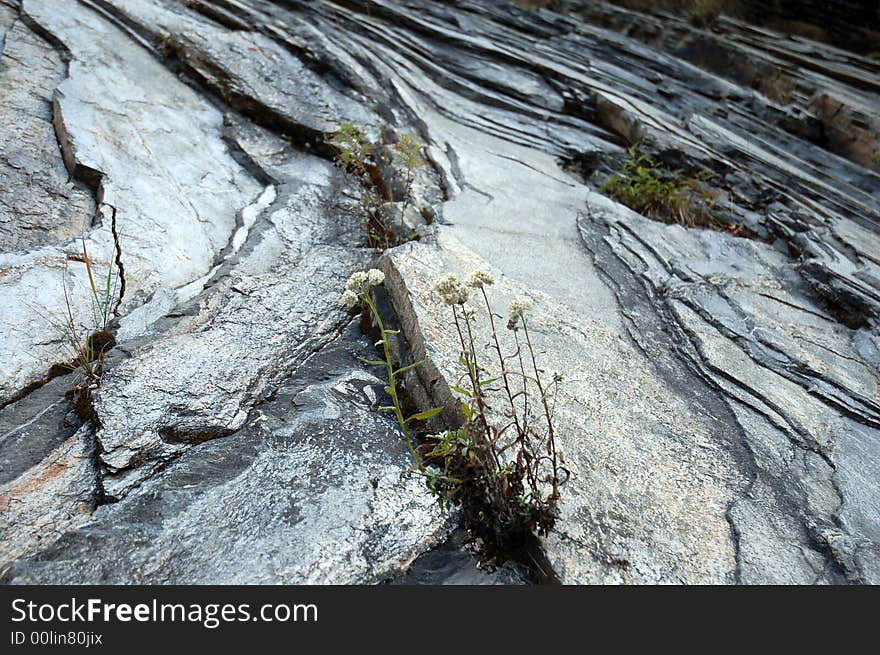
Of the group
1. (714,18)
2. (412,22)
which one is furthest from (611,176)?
(714,18)

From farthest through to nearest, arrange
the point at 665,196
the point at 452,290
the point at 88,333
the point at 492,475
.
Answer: the point at 665,196, the point at 88,333, the point at 492,475, the point at 452,290

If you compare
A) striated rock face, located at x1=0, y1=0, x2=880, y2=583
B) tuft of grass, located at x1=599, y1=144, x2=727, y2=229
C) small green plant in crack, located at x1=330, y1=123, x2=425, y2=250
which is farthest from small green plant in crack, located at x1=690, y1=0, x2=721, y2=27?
small green plant in crack, located at x1=330, y1=123, x2=425, y2=250

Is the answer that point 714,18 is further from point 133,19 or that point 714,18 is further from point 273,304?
point 273,304

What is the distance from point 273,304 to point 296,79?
3.70 meters

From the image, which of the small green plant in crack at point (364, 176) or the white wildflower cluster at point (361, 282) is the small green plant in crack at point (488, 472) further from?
the small green plant in crack at point (364, 176)

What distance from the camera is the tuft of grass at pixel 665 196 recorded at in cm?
575

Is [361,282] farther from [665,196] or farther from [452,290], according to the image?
[665,196]

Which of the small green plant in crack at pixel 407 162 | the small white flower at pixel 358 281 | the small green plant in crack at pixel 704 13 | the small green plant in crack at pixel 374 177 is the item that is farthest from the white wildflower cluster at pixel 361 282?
the small green plant in crack at pixel 704 13

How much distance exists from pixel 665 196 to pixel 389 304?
3.52m

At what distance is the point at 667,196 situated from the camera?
5.86m

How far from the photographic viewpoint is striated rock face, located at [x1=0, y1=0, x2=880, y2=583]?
245 cm

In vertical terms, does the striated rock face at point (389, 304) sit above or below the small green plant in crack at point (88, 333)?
above

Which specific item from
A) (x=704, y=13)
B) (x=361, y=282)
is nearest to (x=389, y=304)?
(x=361, y=282)

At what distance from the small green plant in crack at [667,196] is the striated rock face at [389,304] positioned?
0.23 m
